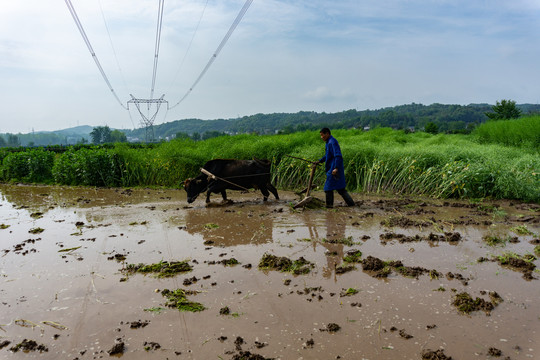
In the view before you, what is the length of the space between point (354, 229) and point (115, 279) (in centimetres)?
426

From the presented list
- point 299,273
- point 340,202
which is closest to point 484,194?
point 340,202

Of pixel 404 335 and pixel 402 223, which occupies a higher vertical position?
pixel 402 223

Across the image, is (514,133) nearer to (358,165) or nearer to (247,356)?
(358,165)

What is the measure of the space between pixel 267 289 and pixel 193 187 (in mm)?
5716

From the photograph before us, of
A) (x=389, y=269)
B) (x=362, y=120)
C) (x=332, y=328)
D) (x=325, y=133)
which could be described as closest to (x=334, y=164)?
(x=325, y=133)

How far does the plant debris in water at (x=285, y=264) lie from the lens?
5.20 metres

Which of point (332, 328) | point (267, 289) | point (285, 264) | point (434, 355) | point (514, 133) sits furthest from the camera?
point (514, 133)

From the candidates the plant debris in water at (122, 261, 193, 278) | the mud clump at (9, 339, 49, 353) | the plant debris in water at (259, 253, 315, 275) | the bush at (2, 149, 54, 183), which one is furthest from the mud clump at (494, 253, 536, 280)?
the bush at (2, 149, 54, 183)

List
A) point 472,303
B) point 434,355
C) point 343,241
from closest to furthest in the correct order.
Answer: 1. point 434,355
2. point 472,303
3. point 343,241

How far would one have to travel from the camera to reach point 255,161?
9836mm

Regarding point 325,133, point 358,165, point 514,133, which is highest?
point 325,133

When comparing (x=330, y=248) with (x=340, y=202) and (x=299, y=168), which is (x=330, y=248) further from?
(x=299, y=168)

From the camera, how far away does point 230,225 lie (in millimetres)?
7859

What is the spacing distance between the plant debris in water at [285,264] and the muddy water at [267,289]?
12 cm
